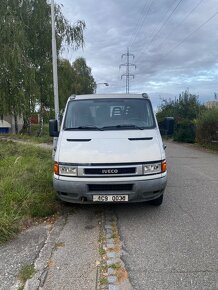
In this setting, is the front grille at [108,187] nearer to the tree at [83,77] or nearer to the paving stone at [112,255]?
the paving stone at [112,255]

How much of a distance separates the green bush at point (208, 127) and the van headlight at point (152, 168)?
Result: 14.0m

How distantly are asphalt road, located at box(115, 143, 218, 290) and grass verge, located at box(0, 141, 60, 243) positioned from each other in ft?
4.59

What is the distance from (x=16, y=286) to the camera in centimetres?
346

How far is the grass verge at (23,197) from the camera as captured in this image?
4.90m

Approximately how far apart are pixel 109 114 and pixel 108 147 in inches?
48.2

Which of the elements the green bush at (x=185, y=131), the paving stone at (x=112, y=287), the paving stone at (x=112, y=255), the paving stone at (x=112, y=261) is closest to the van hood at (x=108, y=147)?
the paving stone at (x=112, y=255)

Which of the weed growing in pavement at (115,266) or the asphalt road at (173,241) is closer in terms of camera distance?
the asphalt road at (173,241)

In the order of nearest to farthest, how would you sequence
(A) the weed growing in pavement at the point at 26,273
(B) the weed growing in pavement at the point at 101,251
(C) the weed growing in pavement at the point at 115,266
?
1. (A) the weed growing in pavement at the point at 26,273
2. (C) the weed growing in pavement at the point at 115,266
3. (B) the weed growing in pavement at the point at 101,251

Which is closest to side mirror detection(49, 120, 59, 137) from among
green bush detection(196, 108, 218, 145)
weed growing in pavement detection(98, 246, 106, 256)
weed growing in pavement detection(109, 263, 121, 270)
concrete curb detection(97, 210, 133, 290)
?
concrete curb detection(97, 210, 133, 290)

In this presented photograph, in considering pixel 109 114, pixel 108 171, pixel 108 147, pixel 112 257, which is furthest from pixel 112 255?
pixel 109 114

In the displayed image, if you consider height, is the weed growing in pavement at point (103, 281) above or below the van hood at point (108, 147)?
below

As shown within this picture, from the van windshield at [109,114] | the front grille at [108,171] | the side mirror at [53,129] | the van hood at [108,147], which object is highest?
the van windshield at [109,114]

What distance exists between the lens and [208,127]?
19.3 meters

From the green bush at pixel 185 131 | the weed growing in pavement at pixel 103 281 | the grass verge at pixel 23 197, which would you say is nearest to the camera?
the weed growing in pavement at pixel 103 281
